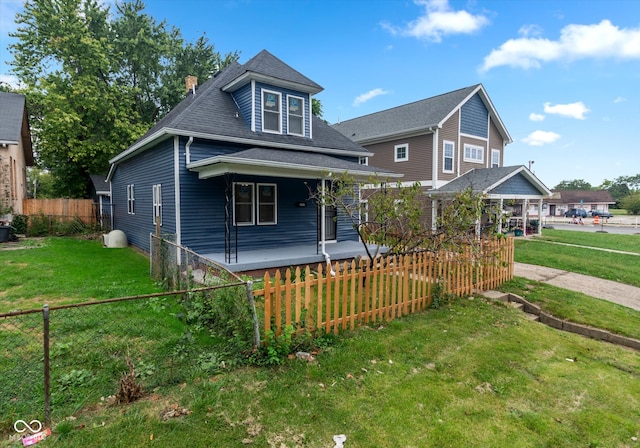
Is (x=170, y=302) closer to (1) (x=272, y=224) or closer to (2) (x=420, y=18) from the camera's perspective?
(1) (x=272, y=224)

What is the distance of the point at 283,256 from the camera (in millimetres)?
9328

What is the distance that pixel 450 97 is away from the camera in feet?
63.6

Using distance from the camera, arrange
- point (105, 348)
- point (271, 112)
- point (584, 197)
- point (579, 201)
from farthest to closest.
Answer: point (584, 197)
point (579, 201)
point (271, 112)
point (105, 348)

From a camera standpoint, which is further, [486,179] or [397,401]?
[486,179]

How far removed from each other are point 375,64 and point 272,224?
1492 centimetres

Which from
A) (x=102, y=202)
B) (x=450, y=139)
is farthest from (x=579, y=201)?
(x=102, y=202)

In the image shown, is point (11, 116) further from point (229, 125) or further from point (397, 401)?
point (397, 401)

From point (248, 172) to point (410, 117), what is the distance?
47.2ft

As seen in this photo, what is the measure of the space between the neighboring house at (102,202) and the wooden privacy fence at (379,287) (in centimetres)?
1596

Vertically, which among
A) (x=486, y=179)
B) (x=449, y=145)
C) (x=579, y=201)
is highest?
Answer: (x=449, y=145)

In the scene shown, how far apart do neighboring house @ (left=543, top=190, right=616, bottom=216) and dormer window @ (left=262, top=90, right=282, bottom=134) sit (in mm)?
64170

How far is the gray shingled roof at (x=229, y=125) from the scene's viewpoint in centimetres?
970

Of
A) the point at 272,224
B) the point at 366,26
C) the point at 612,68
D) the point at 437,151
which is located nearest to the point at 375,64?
the point at 366,26

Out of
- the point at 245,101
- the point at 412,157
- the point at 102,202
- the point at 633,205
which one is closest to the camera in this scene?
the point at 245,101
